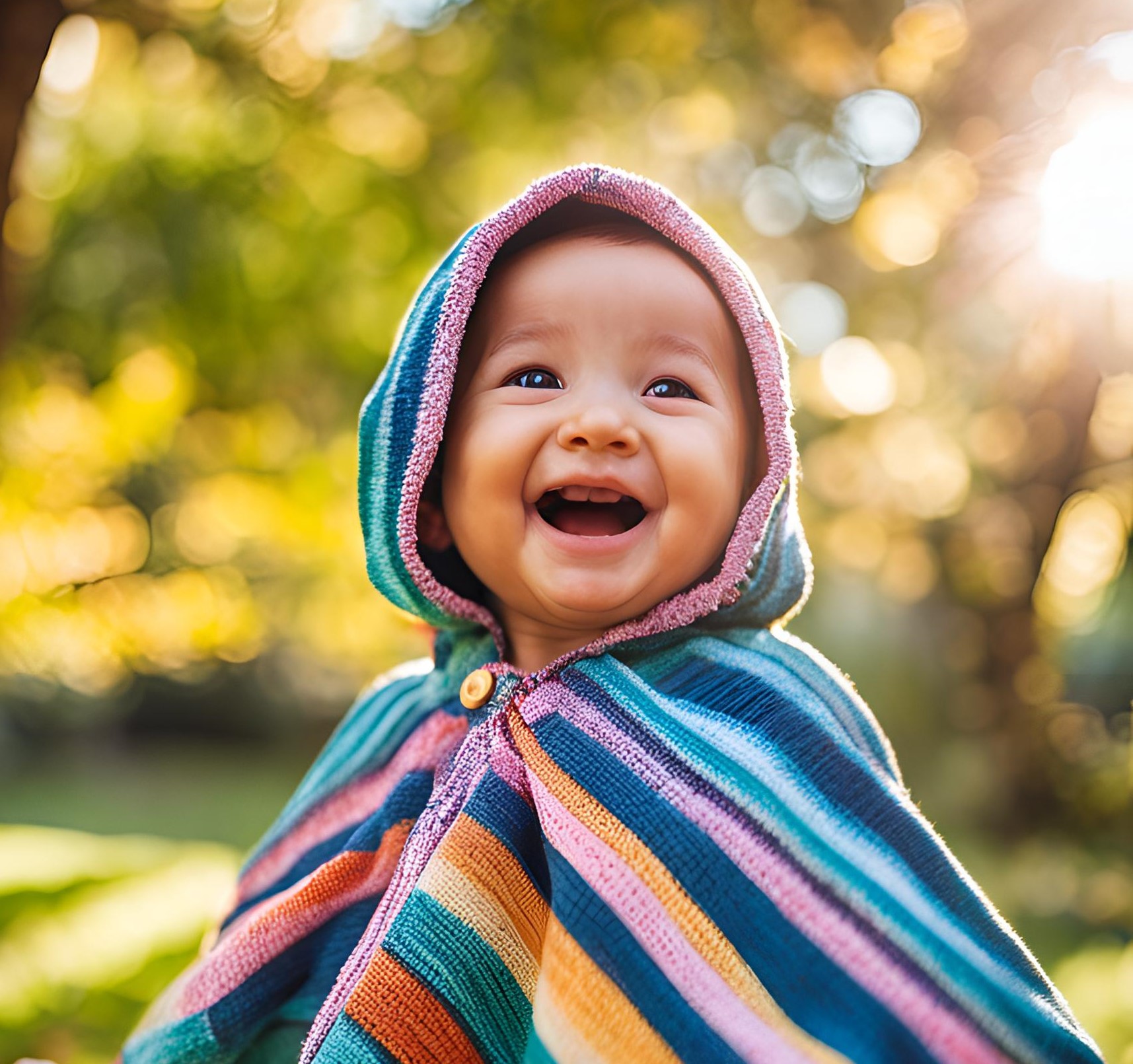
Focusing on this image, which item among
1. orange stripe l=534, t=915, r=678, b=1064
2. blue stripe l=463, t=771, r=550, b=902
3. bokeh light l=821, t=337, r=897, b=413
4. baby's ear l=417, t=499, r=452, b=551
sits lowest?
orange stripe l=534, t=915, r=678, b=1064

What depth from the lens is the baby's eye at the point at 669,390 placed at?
119 centimetres

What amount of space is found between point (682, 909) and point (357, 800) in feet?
1.96

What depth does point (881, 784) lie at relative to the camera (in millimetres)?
1087

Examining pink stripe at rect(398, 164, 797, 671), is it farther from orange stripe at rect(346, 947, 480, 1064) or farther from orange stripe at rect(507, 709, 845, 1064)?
orange stripe at rect(346, 947, 480, 1064)

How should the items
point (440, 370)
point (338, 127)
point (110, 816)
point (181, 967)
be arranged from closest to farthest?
point (440, 370)
point (181, 967)
point (338, 127)
point (110, 816)

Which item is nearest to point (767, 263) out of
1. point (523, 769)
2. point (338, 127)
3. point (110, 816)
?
point (338, 127)

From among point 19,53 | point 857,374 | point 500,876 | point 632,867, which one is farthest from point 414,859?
point 857,374

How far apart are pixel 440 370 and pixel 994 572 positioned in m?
5.03

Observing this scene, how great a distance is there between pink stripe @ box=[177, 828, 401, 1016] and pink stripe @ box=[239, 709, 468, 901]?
0.11 m

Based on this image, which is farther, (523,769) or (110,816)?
(110,816)

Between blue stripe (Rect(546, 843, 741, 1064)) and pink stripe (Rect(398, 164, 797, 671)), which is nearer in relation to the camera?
blue stripe (Rect(546, 843, 741, 1064))

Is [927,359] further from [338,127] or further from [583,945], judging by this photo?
[583,945]

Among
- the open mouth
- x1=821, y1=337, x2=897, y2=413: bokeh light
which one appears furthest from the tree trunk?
x1=821, y1=337, x2=897, y2=413: bokeh light

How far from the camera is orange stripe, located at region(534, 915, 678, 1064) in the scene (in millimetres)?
950
